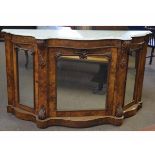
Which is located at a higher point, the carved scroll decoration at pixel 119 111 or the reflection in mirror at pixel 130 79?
the reflection in mirror at pixel 130 79

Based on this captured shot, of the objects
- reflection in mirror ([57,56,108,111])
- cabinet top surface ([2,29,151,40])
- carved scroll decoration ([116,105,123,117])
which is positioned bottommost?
carved scroll decoration ([116,105,123,117])

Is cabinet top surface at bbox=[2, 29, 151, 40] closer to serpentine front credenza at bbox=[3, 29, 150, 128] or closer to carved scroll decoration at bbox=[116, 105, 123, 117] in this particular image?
serpentine front credenza at bbox=[3, 29, 150, 128]

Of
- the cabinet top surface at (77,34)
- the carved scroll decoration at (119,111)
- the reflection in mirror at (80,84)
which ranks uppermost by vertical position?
the cabinet top surface at (77,34)

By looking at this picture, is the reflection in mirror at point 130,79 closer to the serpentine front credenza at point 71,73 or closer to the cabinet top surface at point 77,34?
the serpentine front credenza at point 71,73

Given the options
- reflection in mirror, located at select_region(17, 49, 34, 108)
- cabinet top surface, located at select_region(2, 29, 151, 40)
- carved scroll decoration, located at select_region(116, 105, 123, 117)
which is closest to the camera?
cabinet top surface, located at select_region(2, 29, 151, 40)

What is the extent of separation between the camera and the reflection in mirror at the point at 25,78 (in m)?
1.87

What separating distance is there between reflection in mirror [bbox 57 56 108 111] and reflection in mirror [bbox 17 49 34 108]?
21 cm

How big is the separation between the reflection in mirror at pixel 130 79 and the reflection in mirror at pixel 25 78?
2.43 feet

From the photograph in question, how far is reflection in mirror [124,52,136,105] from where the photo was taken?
2.00 metres

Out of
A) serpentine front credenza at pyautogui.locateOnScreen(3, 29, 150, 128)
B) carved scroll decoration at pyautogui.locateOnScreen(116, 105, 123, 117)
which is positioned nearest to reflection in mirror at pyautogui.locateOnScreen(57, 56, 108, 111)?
serpentine front credenza at pyautogui.locateOnScreen(3, 29, 150, 128)

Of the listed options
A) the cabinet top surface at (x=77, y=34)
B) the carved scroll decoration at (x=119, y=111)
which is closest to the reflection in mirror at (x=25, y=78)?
the cabinet top surface at (x=77, y=34)

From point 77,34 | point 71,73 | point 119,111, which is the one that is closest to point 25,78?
point 71,73

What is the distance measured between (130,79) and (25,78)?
2.67ft

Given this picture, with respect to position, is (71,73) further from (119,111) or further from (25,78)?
(119,111)
